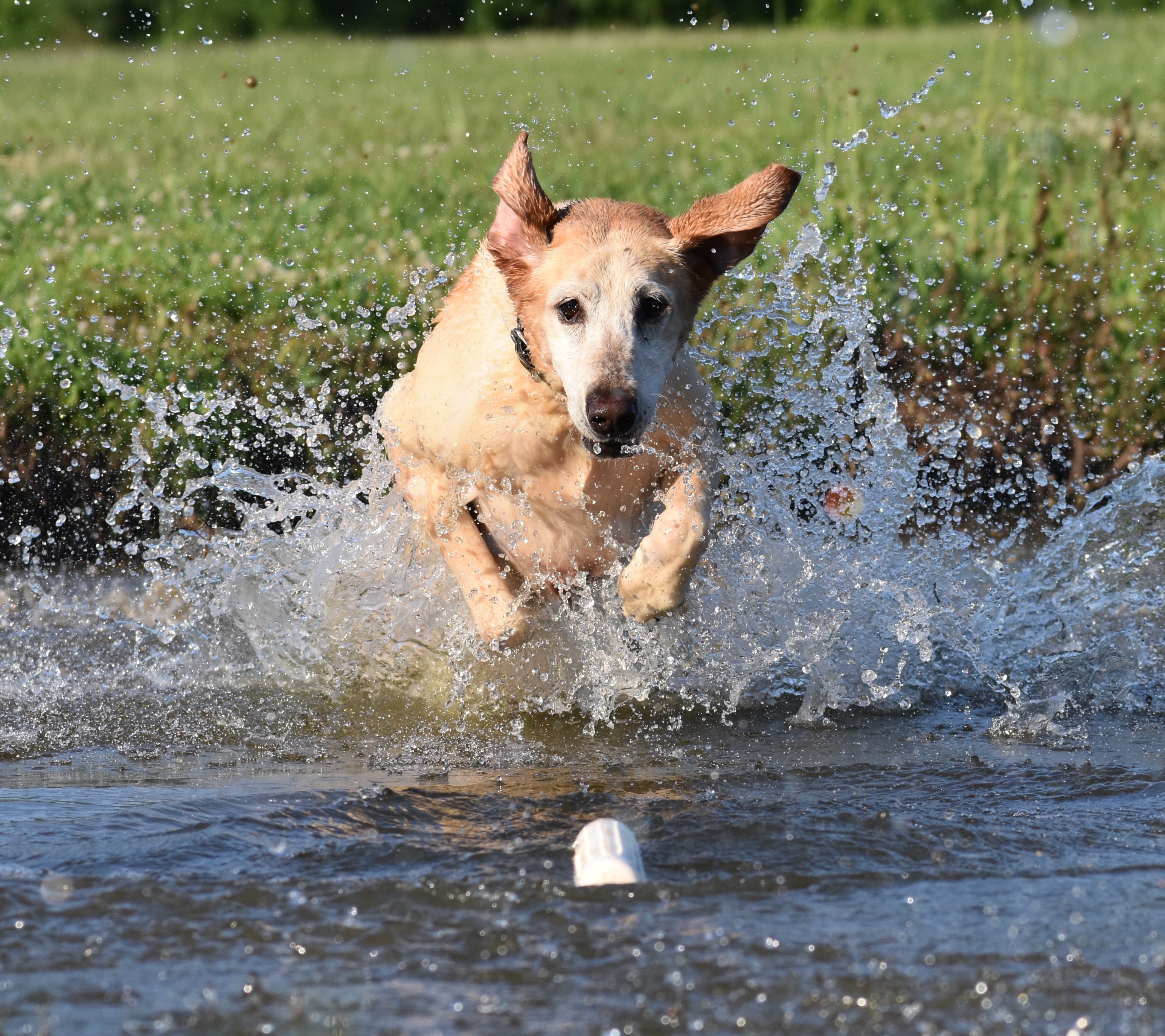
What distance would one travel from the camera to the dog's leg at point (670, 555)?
424 cm

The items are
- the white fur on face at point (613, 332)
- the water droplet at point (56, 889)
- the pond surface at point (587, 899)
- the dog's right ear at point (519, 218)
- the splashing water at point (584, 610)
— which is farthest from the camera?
the splashing water at point (584, 610)

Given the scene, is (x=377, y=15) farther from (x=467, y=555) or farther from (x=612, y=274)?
(x=612, y=274)

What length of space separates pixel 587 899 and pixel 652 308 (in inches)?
72.7

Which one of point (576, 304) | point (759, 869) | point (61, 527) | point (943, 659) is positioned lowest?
point (759, 869)

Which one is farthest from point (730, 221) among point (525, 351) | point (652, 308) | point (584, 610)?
point (584, 610)

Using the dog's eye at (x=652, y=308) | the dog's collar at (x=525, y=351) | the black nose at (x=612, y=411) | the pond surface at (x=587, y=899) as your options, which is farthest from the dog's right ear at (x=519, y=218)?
the pond surface at (x=587, y=899)

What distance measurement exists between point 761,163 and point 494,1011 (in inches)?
293

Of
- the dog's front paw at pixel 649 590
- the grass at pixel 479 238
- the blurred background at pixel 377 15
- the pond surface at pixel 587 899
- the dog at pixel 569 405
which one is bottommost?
the pond surface at pixel 587 899

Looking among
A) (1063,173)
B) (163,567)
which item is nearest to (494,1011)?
(163,567)

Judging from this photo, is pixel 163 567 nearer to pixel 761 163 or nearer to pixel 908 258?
pixel 908 258

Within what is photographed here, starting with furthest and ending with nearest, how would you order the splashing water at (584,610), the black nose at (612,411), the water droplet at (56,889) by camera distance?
the splashing water at (584,610) < the black nose at (612,411) < the water droplet at (56,889)

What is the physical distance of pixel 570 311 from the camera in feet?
13.5

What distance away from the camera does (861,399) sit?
20.4ft

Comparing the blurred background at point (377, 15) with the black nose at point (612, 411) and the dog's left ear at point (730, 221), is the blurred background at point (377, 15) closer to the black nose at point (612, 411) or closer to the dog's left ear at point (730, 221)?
the dog's left ear at point (730, 221)
